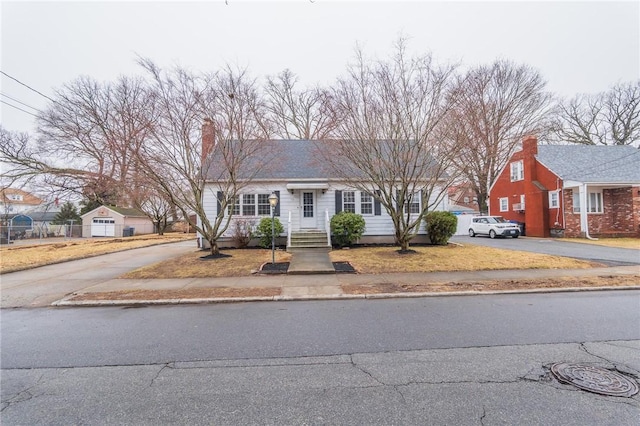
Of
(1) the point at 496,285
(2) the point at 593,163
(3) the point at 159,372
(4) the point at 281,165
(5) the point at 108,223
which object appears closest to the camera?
(3) the point at 159,372

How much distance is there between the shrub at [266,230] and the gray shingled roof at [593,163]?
19.6 meters

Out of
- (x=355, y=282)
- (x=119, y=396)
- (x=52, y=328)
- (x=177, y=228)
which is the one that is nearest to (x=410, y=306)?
(x=355, y=282)

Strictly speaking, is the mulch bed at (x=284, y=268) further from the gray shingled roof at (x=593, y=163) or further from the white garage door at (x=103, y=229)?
the white garage door at (x=103, y=229)

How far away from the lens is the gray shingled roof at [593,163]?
2028 centimetres

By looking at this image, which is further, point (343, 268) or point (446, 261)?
point (446, 261)

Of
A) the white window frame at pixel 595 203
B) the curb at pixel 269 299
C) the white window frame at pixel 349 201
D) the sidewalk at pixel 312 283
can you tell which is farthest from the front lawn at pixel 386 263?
the white window frame at pixel 595 203

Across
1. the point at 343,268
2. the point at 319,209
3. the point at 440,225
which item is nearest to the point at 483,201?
the point at 440,225

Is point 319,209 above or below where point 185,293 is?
above

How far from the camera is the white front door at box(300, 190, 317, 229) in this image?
51.1ft

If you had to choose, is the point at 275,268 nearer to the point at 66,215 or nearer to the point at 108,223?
the point at 108,223

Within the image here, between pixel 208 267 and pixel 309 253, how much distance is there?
4.05 metres

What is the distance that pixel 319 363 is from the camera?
3.71 meters

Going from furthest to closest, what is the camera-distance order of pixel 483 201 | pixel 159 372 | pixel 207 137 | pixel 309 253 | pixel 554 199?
pixel 483 201
pixel 554 199
pixel 309 253
pixel 207 137
pixel 159 372

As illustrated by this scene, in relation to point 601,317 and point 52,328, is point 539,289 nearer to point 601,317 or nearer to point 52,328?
point 601,317
